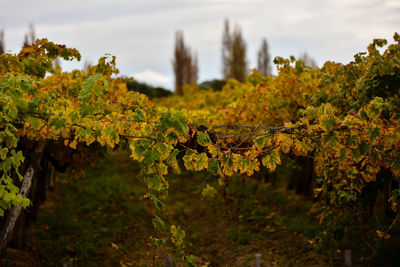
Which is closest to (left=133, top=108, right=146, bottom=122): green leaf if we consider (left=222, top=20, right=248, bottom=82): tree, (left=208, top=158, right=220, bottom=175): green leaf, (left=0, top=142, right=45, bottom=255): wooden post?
(left=208, top=158, right=220, bottom=175): green leaf

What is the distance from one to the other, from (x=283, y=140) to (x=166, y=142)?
1108mm

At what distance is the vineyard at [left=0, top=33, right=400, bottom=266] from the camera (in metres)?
3.44

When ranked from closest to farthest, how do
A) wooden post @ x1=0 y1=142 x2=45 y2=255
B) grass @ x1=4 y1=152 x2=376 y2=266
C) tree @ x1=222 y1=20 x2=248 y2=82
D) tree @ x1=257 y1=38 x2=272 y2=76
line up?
wooden post @ x1=0 y1=142 x2=45 y2=255, grass @ x1=4 y1=152 x2=376 y2=266, tree @ x1=222 y1=20 x2=248 y2=82, tree @ x1=257 y1=38 x2=272 y2=76

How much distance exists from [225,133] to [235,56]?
30.3 metres

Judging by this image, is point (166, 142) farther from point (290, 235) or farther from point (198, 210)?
point (198, 210)

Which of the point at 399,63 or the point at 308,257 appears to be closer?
the point at 399,63

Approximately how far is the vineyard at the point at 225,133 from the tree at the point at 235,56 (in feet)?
82.9

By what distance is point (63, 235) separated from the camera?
10117mm

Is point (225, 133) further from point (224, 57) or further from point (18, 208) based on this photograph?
point (224, 57)

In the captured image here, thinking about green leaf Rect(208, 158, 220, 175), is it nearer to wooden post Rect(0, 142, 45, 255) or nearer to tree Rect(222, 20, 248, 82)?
wooden post Rect(0, 142, 45, 255)

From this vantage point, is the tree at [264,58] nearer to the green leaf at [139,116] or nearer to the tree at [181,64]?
the tree at [181,64]

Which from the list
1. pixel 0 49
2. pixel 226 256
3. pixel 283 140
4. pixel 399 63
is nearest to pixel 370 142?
pixel 283 140

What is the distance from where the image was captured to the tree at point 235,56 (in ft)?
112

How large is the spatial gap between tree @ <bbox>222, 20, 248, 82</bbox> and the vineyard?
25274mm
